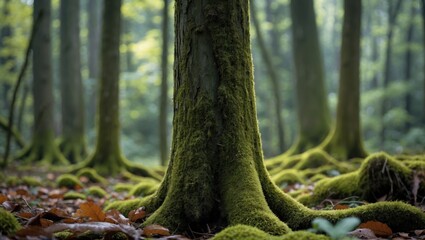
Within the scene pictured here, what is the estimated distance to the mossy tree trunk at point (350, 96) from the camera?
7625mm

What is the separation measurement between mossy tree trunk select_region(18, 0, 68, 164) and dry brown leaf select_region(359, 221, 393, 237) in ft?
35.1

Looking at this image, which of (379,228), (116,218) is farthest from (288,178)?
(116,218)

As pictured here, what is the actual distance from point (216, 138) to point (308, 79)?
7980 millimetres

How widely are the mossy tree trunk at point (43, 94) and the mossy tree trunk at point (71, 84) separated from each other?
31.8 inches

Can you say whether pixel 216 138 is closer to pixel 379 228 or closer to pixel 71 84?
pixel 379 228

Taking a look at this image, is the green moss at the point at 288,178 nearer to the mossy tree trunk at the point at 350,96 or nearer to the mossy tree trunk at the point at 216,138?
the mossy tree trunk at the point at 350,96

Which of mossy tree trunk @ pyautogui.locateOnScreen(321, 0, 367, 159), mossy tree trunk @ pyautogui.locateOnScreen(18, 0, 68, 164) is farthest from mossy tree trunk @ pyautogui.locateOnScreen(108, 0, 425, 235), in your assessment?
mossy tree trunk @ pyautogui.locateOnScreen(18, 0, 68, 164)

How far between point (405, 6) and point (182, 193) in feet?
102

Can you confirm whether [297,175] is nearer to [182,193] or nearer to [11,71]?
[182,193]

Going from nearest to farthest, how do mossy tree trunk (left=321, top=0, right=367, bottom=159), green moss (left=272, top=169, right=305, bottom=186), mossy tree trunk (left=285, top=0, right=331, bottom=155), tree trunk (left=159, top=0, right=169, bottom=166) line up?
1. green moss (left=272, top=169, right=305, bottom=186)
2. mossy tree trunk (left=321, top=0, right=367, bottom=159)
3. mossy tree trunk (left=285, top=0, right=331, bottom=155)
4. tree trunk (left=159, top=0, right=169, bottom=166)

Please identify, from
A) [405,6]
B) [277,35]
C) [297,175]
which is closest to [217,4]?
[297,175]

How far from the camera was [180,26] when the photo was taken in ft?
11.4

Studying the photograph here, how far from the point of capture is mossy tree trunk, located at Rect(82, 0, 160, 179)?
891 cm

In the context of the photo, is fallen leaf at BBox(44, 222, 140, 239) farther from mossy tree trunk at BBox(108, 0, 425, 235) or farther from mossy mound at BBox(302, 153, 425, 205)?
mossy mound at BBox(302, 153, 425, 205)
